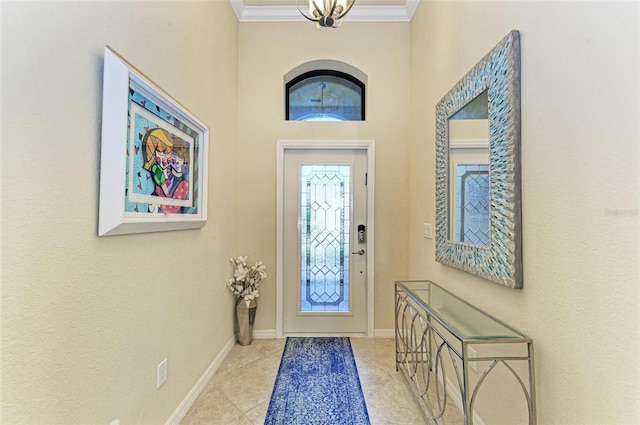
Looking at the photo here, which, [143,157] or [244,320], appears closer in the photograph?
[143,157]

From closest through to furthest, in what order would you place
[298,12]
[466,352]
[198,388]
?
[466,352] → [198,388] → [298,12]

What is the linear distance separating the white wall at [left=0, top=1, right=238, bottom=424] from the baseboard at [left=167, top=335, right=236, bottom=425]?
0.18 feet

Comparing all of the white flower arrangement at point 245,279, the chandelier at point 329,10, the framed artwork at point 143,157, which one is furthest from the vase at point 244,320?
the chandelier at point 329,10

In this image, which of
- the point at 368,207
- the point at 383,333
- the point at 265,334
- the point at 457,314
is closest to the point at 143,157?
the point at 457,314

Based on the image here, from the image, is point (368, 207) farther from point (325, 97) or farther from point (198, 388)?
point (198, 388)

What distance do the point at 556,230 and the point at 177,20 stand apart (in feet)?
7.37

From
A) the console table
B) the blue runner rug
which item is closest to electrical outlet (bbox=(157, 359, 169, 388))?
the blue runner rug

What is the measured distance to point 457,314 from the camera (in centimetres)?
166

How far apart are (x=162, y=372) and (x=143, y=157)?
3.84 ft

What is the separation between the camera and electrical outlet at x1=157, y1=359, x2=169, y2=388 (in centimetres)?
157

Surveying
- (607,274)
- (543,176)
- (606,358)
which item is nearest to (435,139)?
(543,176)

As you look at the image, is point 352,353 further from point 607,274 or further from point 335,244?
point 607,274

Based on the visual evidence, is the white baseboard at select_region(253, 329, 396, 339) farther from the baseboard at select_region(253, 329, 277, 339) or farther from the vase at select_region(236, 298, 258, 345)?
the vase at select_region(236, 298, 258, 345)

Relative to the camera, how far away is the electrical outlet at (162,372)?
1.57 meters
